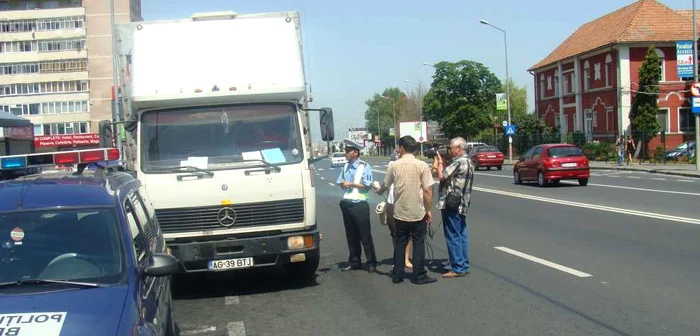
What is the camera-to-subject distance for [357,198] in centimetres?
942

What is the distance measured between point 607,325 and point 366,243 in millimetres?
3771

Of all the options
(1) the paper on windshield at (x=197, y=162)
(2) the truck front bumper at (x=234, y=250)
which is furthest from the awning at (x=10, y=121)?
(2) the truck front bumper at (x=234, y=250)

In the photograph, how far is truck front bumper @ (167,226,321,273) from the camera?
25.8ft

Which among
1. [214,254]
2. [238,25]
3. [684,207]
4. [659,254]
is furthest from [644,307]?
[684,207]

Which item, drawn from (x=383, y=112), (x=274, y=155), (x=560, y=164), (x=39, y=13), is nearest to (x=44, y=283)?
(x=274, y=155)

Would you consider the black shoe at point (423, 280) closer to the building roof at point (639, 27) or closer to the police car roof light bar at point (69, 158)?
the police car roof light bar at point (69, 158)

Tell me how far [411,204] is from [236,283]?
2610 mm

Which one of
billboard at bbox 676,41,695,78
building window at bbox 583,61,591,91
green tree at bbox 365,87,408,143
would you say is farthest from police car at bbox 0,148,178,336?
green tree at bbox 365,87,408,143

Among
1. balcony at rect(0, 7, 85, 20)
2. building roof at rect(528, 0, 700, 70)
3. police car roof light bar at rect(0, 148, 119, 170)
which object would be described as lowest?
police car roof light bar at rect(0, 148, 119, 170)

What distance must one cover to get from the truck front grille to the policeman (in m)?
1.45

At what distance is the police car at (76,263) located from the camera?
381cm

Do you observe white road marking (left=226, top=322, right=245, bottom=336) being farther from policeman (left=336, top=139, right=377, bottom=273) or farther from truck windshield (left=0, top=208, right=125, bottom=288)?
policeman (left=336, top=139, right=377, bottom=273)

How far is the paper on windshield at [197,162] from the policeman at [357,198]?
2.06 m

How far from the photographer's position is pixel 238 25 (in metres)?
8.77
